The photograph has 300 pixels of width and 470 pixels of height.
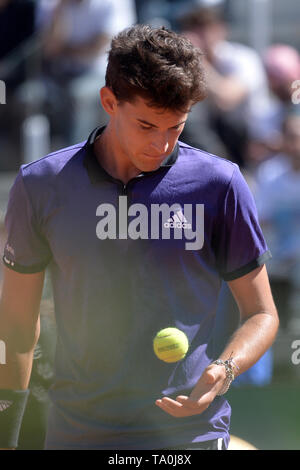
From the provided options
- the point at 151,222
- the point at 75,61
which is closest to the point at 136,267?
the point at 151,222

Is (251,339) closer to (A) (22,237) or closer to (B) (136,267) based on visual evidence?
(B) (136,267)

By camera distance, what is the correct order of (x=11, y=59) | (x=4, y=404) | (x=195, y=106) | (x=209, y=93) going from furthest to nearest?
(x=11, y=59)
(x=209, y=93)
(x=195, y=106)
(x=4, y=404)

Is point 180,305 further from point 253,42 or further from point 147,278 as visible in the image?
point 253,42

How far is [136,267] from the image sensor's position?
225cm

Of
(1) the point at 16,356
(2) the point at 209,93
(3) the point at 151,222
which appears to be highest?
(2) the point at 209,93

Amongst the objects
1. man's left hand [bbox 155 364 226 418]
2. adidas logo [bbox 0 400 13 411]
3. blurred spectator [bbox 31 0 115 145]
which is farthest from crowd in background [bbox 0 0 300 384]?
man's left hand [bbox 155 364 226 418]

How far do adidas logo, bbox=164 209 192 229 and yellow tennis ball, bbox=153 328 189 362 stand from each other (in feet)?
0.96

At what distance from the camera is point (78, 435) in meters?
2.30

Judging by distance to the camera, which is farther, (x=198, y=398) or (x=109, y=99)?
(x=109, y=99)

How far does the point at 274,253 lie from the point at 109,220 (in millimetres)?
2727

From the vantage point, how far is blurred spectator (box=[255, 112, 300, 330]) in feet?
15.6

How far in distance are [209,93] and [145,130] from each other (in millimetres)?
3091

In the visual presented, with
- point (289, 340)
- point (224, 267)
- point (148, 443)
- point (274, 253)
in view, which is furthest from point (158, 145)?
point (274, 253)

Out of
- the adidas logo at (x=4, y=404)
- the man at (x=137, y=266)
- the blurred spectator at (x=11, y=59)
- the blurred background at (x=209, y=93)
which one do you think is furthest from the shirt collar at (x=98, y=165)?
the blurred spectator at (x=11, y=59)
